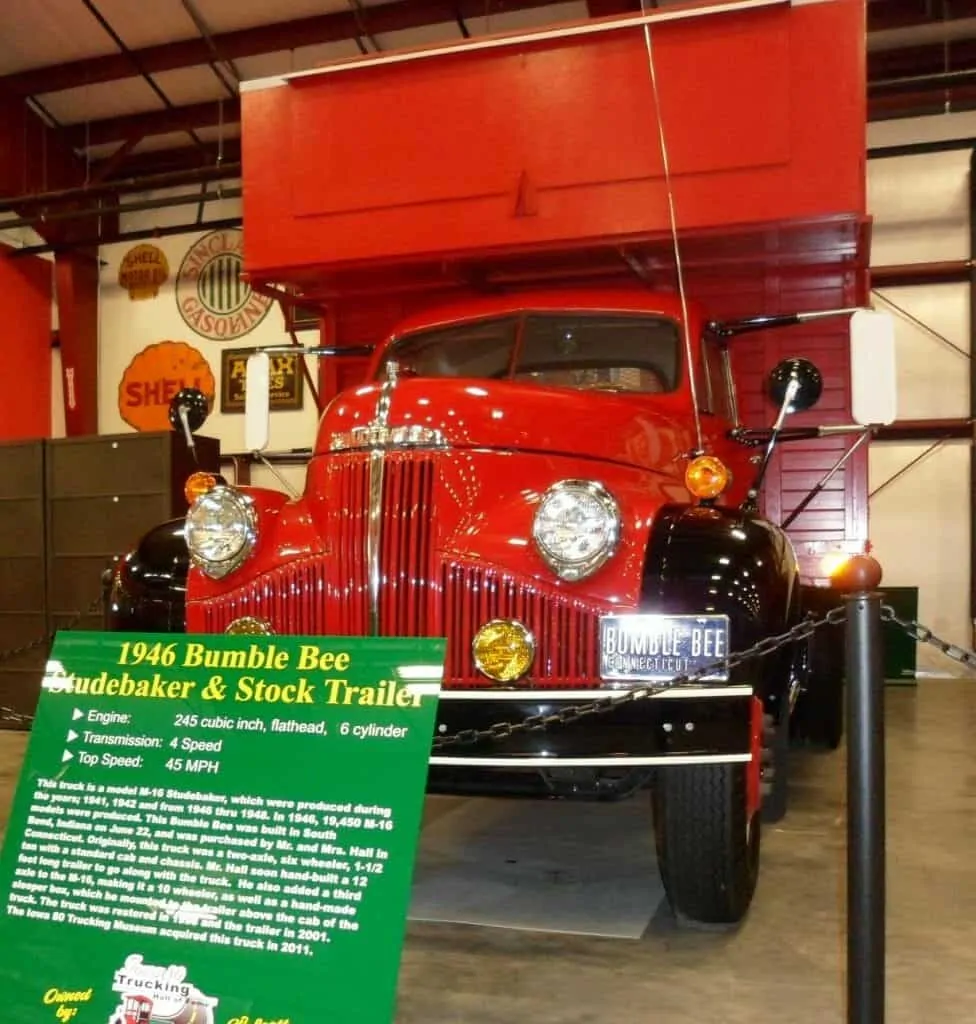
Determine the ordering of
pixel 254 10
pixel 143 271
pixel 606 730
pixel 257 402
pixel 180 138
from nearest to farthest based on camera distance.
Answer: pixel 606 730 → pixel 257 402 → pixel 254 10 → pixel 180 138 → pixel 143 271

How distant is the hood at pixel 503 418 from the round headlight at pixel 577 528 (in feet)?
1.24

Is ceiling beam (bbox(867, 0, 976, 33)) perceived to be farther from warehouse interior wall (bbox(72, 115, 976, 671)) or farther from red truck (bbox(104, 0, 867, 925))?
red truck (bbox(104, 0, 867, 925))

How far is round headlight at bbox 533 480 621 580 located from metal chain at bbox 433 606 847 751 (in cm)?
32

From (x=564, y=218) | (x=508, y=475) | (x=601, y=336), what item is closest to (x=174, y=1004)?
(x=508, y=475)

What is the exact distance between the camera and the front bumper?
2371 millimetres

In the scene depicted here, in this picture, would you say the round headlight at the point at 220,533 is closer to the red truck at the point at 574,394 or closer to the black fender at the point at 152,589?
the red truck at the point at 574,394

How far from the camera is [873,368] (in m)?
3.33

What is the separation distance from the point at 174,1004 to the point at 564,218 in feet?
9.75

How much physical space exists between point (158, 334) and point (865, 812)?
11.4 meters

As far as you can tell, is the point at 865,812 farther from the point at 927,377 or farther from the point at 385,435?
the point at 927,377

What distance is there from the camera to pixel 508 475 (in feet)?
9.26

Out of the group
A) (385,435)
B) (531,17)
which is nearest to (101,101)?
(531,17)

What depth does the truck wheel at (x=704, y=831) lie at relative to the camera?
2.54m

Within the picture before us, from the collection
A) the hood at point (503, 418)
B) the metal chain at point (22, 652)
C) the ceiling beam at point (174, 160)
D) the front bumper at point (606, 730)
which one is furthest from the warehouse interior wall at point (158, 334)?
the front bumper at point (606, 730)
